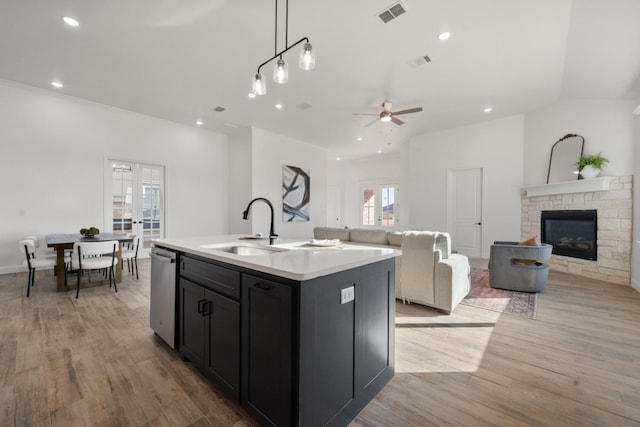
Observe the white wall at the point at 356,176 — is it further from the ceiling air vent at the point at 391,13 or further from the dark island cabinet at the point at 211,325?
the dark island cabinet at the point at 211,325

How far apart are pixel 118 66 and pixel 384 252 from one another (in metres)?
4.50

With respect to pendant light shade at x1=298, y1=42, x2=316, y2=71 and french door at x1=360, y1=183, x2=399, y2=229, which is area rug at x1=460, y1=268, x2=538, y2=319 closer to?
pendant light shade at x1=298, y1=42, x2=316, y2=71

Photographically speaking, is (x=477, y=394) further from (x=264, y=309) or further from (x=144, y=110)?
(x=144, y=110)

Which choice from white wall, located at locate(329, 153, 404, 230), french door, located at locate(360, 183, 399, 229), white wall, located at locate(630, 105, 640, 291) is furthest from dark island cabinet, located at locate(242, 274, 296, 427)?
white wall, located at locate(329, 153, 404, 230)

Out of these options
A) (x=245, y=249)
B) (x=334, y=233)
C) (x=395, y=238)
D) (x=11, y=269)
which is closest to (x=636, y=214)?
(x=395, y=238)

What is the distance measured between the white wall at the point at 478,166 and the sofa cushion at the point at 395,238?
12.8 ft

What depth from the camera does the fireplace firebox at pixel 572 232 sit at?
470 cm

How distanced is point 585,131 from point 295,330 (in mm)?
6395

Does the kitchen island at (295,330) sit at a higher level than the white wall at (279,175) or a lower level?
lower

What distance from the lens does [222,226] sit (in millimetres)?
7180

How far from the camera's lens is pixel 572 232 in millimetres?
5012

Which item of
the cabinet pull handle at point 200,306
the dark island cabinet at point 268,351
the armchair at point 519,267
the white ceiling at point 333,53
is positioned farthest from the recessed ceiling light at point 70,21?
A: the armchair at point 519,267

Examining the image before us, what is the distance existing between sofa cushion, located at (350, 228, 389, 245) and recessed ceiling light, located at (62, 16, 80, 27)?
3959 mm

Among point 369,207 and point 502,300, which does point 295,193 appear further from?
point 502,300
